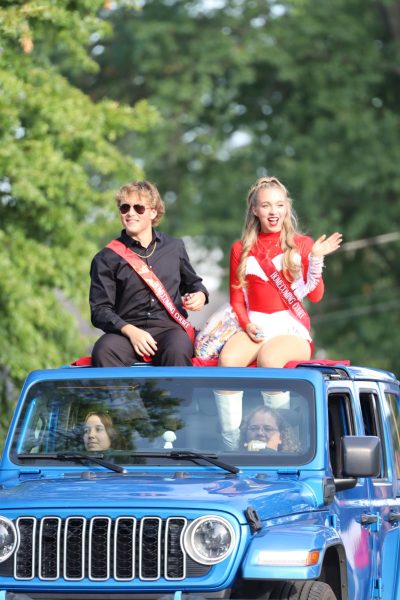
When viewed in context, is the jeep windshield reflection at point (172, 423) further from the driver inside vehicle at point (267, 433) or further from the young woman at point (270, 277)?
the young woman at point (270, 277)

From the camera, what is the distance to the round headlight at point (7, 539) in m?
6.96

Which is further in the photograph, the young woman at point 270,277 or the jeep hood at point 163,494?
the young woman at point 270,277

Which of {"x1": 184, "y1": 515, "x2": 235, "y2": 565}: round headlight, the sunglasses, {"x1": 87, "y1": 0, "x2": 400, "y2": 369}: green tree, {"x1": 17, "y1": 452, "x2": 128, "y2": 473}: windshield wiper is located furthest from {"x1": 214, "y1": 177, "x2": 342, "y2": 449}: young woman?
{"x1": 87, "y1": 0, "x2": 400, "y2": 369}: green tree

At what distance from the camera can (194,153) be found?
29.9 m

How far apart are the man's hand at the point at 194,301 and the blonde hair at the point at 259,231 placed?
244 millimetres

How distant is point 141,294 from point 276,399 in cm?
145

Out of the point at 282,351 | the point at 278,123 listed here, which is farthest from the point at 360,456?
the point at 278,123

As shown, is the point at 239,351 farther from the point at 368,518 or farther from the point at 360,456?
the point at 360,456

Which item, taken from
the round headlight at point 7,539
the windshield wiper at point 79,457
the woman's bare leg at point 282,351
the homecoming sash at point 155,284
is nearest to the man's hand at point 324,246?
the woman's bare leg at point 282,351

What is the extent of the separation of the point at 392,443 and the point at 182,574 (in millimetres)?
2703

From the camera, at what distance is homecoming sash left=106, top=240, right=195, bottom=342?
8.93 meters

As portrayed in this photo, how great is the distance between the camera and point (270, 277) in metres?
9.05

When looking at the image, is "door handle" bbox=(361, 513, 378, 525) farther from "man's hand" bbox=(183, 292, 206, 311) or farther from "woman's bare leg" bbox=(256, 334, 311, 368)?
"man's hand" bbox=(183, 292, 206, 311)

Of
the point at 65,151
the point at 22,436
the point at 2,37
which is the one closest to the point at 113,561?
the point at 22,436
